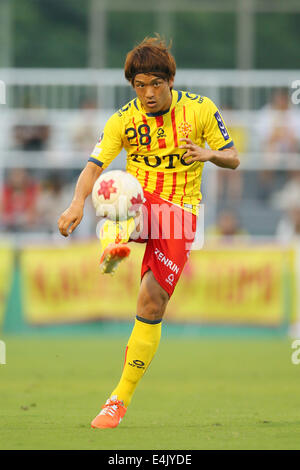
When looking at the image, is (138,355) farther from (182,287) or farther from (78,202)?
(182,287)

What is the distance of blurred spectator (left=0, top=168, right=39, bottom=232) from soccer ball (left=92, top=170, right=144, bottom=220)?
9484mm

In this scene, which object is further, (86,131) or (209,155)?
(86,131)

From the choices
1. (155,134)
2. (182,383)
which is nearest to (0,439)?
(155,134)

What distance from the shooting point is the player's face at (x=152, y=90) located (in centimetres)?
653

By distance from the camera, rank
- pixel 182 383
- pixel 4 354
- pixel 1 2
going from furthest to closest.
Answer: pixel 1 2, pixel 4 354, pixel 182 383

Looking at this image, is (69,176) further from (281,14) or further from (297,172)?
(281,14)

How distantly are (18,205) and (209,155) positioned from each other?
9884 mm

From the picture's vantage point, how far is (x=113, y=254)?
6.19m

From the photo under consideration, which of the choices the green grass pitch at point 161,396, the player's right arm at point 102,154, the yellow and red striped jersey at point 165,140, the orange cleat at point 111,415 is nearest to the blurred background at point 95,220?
the green grass pitch at point 161,396

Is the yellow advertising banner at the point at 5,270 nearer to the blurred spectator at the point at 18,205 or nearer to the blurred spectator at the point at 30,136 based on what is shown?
the blurred spectator at the point at 18,205

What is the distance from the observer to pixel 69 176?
647 inches

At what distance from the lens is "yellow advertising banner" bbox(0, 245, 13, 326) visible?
14898 millimetres

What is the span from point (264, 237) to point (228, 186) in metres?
1.15

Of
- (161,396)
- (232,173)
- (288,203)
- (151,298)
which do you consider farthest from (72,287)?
(151,298)
